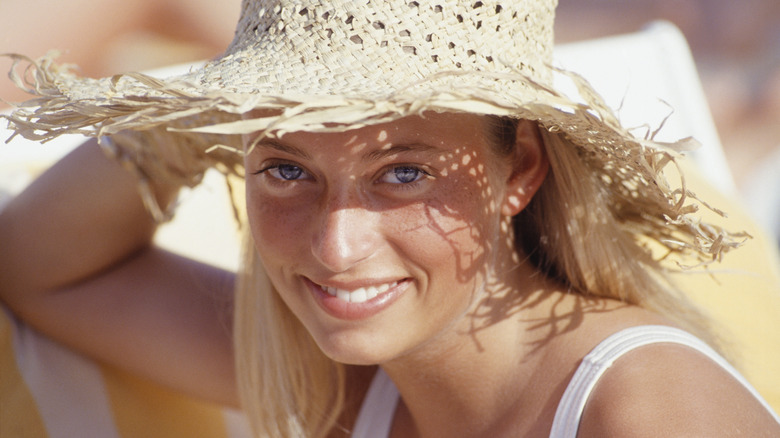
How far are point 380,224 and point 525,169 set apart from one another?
32 cm

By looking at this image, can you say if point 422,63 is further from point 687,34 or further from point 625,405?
point 687,34

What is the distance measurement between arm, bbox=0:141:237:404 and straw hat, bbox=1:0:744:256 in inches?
22.4

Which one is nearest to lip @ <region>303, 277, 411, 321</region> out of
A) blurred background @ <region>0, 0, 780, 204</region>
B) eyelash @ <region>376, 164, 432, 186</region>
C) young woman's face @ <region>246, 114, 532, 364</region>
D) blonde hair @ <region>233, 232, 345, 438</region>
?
young woman's face @ <region>246, 114, 532, 364</region>

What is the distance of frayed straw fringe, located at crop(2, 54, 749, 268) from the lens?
1.01m

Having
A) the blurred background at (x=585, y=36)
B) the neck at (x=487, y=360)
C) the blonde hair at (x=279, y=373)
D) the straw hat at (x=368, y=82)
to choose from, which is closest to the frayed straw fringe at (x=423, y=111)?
the straw hat at (x=368, y=82)

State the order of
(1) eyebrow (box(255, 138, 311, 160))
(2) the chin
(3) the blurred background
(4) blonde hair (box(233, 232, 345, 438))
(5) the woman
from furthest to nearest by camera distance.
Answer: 1. (3) the blurred background
2. (4) blonde hair (box(233, 232, 345, 438))
3. (2) the chin
4. (1) eyebrow (box(255, 138, 311, 160))
5. (5) the woman

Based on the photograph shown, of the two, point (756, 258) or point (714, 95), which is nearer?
point (756, 258)

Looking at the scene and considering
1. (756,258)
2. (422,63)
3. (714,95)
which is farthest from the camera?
(714,95)

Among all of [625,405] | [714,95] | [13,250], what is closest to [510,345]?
[625,405]

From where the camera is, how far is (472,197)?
1.29 meters

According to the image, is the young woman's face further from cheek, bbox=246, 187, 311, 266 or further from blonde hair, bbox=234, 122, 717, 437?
blonde hair, bbox=234, 122, 717, 437

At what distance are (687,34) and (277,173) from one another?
17.9 ft

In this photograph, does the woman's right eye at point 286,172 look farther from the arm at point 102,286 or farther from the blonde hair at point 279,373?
the arm at point 102,286

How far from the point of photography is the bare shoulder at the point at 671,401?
1.18 meters
